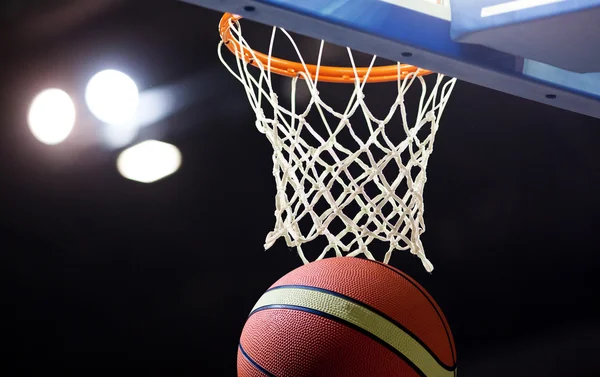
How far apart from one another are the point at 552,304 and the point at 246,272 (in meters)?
1.14

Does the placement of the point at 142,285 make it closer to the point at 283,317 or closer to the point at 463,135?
the point at 463,135

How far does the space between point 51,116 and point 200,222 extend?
23.8 inches

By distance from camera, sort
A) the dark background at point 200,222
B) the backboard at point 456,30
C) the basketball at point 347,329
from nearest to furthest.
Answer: the backboard at point 456,30 → the basketball at point 347,329 → the dark background at point 200,222

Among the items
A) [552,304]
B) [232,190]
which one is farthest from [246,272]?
[552,304]

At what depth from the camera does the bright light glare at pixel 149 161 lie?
246cm

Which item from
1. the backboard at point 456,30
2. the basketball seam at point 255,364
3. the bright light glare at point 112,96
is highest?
the backboard at point 456,30

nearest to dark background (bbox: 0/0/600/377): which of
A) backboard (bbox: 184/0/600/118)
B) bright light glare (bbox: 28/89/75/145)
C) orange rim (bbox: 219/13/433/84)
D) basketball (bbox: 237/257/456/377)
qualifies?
bright light glare (bbox: 28/89/75/145)

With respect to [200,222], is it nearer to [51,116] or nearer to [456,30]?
[51,116]

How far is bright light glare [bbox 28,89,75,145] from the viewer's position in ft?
7.77

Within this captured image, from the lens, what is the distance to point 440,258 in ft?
8.90

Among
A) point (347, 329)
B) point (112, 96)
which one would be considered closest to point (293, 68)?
point (347, 329)

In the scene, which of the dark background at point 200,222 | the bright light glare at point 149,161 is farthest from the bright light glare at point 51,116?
the bright light glare at point 149,161

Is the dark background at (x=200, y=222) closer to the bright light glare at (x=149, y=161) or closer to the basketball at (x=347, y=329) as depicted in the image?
the bright light glare at (x=149, y=161)

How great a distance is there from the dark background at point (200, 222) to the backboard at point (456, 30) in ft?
5.40
